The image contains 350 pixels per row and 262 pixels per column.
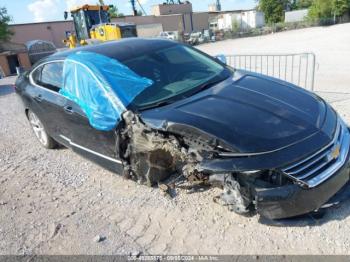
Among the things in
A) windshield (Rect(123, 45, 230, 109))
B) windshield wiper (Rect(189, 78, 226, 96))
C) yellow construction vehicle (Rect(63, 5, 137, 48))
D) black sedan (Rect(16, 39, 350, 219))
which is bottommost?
black sedan (Rect(16, 39, 350, 219))

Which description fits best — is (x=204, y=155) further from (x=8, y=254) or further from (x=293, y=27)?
(x=293, y=27)

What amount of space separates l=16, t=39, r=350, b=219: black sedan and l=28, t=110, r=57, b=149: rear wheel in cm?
63

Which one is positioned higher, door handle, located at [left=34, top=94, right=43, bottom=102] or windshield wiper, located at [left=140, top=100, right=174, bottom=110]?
windshield wiper, located at [left=140, top=100, right=174, bottom=110]

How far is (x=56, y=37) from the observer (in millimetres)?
41938

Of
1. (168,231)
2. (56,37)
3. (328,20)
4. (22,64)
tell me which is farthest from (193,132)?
(328,20)

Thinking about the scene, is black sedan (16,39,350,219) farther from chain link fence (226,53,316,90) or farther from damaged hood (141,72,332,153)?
chain link fence (226,53,316,90)

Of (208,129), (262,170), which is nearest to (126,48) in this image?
(208,129)

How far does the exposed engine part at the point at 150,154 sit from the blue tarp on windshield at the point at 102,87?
0.77 feet

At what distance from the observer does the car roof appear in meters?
3.97

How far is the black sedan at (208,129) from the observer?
2574mm

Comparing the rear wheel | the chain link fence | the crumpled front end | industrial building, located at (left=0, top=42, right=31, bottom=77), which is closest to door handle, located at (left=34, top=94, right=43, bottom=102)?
the rear wheel

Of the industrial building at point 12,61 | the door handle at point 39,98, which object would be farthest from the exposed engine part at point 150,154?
the industrial building at point 12,61

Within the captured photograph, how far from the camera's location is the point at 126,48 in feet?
13.5

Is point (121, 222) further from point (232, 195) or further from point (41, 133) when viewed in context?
point (41, 133)
